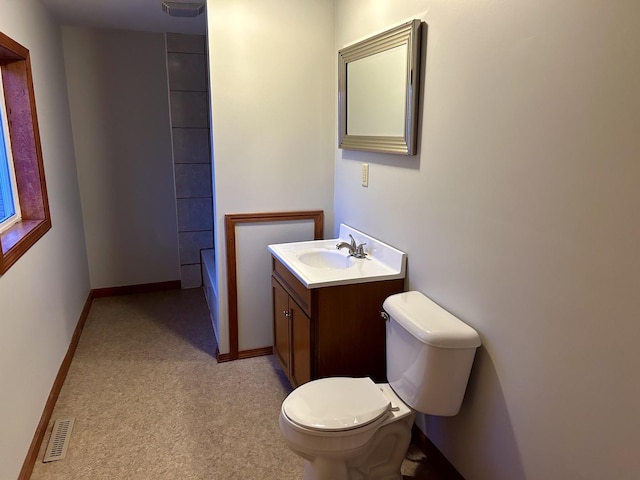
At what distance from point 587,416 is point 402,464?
0.92 metres

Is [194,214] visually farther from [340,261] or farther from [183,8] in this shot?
[340,261]

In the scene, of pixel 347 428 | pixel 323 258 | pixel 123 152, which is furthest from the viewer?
pixel 123 152

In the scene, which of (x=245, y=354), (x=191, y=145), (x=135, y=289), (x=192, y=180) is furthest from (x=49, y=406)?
(x=191, y=145)

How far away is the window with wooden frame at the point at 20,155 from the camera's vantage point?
7.73 ft

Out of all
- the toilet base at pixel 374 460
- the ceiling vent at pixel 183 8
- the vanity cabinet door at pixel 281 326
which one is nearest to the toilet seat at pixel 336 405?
the toilet base at pixel 374 460

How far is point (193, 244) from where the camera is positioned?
4.10 m

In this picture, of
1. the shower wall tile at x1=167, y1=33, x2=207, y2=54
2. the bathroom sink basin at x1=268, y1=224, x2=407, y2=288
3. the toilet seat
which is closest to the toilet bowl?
the toilet seat

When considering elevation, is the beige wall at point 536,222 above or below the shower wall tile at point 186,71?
below

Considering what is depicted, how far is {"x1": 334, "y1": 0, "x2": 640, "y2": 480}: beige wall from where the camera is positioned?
1127 millimetres

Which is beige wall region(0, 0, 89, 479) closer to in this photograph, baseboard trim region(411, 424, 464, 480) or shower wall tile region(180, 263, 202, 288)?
shower wall tile region(180, 263, 202, 288)

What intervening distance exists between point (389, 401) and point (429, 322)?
337 millimetres

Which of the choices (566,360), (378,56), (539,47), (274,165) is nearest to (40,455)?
(274,165)

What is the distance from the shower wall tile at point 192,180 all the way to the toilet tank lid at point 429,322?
258 centimetres

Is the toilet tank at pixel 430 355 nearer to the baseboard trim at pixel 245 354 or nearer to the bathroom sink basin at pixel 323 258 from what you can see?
the bathroom sink basin at pixel 323 258
